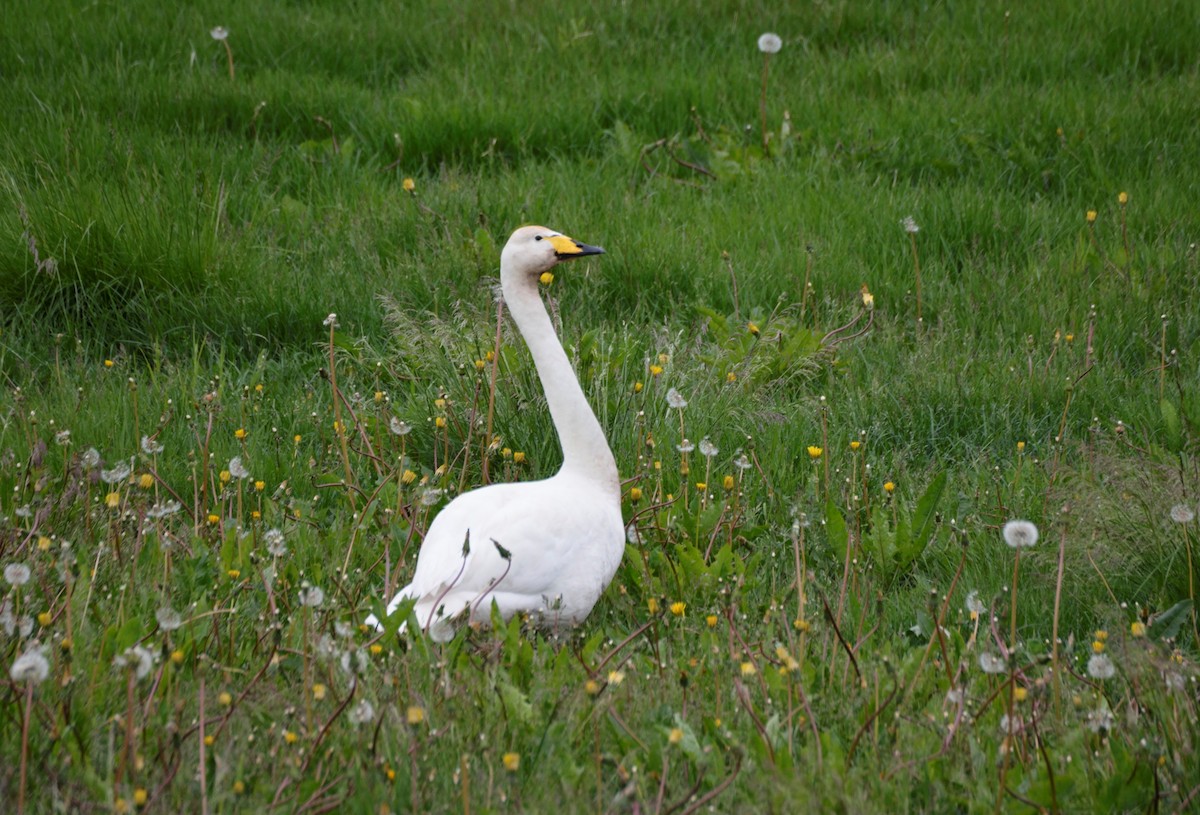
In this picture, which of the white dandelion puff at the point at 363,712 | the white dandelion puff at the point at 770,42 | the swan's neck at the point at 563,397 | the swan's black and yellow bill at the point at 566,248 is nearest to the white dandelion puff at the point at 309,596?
the white dandelion puff at the point at 363,712

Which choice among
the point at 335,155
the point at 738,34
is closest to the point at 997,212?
the point at 738,34

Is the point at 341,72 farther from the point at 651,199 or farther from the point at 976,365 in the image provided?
the point at 976,365

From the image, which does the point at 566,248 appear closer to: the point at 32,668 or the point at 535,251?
the point at 535,251

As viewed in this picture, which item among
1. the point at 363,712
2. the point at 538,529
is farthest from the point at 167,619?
the point at 538,529

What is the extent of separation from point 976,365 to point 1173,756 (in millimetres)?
2696

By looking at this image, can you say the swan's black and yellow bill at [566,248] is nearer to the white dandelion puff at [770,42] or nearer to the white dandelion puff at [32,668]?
the white dandelion puff at [32,668]

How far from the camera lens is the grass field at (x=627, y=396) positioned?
2729 mm

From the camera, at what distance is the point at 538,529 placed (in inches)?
141

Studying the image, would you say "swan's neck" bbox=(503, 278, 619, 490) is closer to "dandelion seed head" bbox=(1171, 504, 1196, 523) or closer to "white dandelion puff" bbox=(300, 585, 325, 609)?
"white dandelion puff" bbox=(300, 585, 325, 609)

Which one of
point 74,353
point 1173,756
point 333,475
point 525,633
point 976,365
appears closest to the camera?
point 1173,756

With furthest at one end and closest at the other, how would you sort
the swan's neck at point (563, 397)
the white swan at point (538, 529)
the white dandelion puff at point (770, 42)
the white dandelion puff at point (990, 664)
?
the white dandelion puff at point (770, 42) → the swan's neck at point (563, 397) → the white swan at point (538, 529) → the white dandelion puff at point (990, 664)

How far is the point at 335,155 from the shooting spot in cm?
695

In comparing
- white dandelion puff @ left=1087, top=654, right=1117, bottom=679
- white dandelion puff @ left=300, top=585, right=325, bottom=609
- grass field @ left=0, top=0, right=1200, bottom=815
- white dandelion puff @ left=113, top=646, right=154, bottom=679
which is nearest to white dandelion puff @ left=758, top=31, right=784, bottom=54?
grass field @ left=0, top=0, right=1200, bottom=815

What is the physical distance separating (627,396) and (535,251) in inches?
39.0
